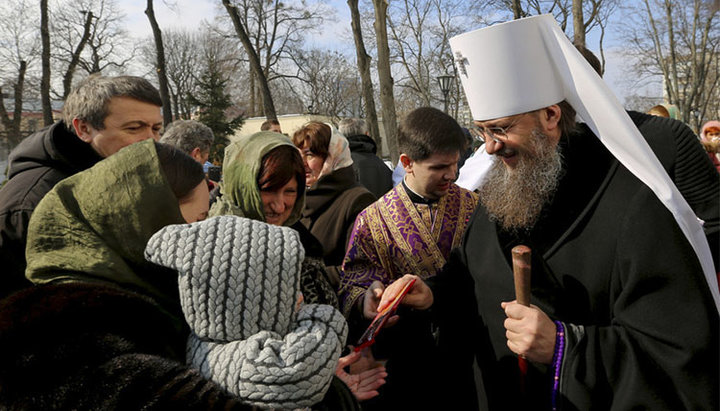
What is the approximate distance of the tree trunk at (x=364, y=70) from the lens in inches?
447

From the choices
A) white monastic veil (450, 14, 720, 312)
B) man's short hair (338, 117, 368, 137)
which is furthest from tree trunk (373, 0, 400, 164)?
white monastic veil (450, 14, 720, 312)

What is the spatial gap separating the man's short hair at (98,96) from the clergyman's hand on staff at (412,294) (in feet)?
5.96

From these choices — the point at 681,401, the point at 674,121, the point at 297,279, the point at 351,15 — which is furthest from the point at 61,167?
the point at 351,15

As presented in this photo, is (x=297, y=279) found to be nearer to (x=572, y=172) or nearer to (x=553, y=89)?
(x=572, y=172)

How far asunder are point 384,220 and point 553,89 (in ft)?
3.61

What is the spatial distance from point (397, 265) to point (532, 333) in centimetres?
108

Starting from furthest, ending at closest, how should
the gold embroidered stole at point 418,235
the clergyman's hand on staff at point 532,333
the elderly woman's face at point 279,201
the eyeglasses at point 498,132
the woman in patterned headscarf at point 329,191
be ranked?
the woman in patterned headscarf at point 329,191 < the gold embroidered stole at point 418,235 < the elderly woman's face at point 279,201 < the eyeglasses at point 498,132 < the clergyman's hand on staff at point 532,333

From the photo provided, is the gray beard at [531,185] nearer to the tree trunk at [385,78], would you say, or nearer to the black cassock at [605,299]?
the black cassock at [605,299]

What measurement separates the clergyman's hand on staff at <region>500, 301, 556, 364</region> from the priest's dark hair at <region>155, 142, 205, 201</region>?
1167 mm

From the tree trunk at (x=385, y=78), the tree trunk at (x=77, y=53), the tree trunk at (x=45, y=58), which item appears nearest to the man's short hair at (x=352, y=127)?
the tree trunk at (x=385, y=78)

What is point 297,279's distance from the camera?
1236 mm

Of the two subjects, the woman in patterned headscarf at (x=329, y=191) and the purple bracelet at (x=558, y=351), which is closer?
the purple bracelet at (x=558, y=351)

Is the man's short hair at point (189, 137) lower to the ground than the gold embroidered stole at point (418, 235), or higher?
higher

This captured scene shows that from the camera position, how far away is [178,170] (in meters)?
1.62
